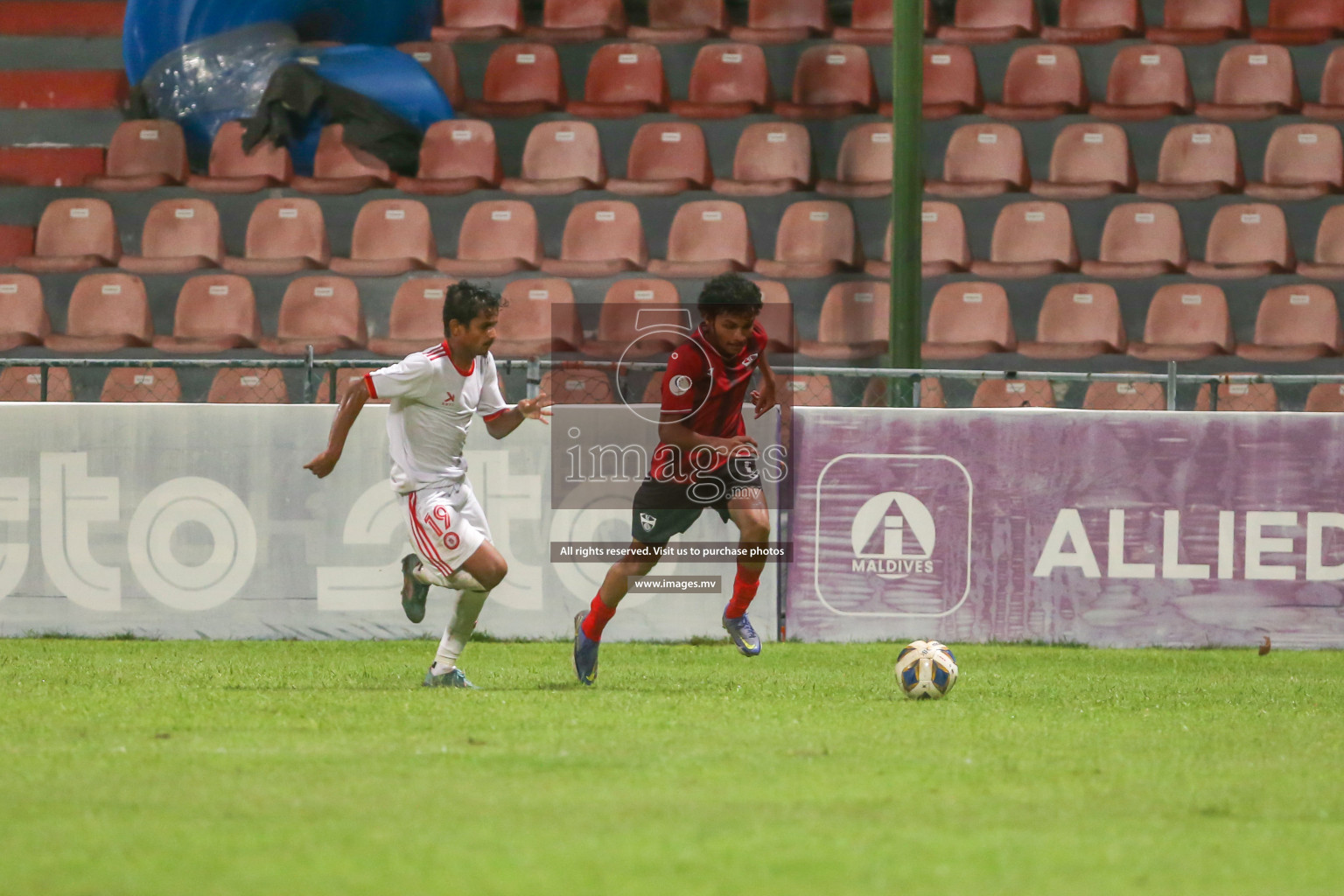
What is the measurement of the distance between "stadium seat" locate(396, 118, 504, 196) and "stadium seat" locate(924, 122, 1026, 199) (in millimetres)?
3932

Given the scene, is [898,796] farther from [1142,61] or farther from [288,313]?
[1142,61]

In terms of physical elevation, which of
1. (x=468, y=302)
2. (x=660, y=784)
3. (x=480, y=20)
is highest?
(x=480, y=20)

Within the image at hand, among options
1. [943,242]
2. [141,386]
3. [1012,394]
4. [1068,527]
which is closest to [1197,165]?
[943,242]

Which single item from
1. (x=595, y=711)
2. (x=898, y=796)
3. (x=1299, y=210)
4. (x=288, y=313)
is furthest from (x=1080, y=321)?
(x=898, y=796)

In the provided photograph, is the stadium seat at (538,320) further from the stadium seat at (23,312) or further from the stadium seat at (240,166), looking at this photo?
the stadium seat at (23,312)

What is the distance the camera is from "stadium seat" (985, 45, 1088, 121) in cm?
1650

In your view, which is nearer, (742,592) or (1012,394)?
(742,592)

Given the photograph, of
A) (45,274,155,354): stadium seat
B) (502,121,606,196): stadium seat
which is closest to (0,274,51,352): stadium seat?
(45,274,155,354): stadium seat

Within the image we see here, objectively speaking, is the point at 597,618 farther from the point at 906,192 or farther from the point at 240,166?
the point at 240,166

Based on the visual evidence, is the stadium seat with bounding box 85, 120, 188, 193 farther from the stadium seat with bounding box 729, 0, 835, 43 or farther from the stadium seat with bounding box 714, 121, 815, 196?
the stadium seat with bounding box 729, 0, 835, 43

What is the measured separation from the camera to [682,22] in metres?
A: 17.9

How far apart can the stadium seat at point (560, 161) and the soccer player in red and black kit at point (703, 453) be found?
795 cm

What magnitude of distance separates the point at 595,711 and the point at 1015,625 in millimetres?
4434

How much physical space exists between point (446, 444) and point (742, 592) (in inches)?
67.8
